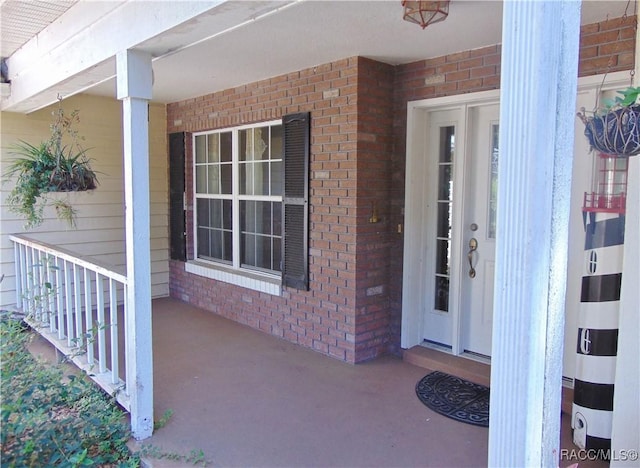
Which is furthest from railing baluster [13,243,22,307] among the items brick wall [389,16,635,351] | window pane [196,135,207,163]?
brick wall [389,16,635,351]

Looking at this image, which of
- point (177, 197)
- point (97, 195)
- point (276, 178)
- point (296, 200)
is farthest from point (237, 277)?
point (97, 195)

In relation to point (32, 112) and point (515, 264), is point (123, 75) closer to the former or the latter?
point (515, 264)

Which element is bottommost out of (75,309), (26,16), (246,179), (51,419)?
(51,419)

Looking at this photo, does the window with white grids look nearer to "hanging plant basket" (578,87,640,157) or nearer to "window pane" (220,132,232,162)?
"window pane" (220,132,232,162)

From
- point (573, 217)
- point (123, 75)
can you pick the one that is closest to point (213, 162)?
point (123, 75)

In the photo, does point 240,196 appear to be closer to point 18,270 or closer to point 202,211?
point 202,211

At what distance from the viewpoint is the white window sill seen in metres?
4.63

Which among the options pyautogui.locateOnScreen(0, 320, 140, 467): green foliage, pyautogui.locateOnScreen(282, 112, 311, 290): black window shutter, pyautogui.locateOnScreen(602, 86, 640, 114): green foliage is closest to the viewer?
pyautogui.locateOnScreen(602, 86, 640, 114): green foliage

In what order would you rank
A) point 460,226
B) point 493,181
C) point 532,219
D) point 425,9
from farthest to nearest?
point 460,226 < point 493,181 < point 425,9 < point 532,219

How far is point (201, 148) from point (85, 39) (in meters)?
2.65

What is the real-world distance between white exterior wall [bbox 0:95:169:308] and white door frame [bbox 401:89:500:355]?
3.59 meters

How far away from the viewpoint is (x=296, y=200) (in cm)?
427

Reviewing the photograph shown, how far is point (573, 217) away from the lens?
3.10m

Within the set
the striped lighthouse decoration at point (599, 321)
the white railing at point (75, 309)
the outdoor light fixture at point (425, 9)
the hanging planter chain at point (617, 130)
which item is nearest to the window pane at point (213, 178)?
the white railing at point (75, 309)
